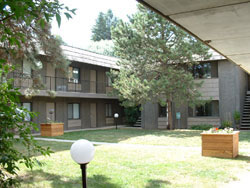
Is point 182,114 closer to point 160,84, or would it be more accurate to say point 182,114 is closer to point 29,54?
point 160,84

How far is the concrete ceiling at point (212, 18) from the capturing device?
89.5 inches

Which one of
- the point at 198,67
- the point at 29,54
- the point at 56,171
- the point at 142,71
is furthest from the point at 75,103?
the point at 56,171

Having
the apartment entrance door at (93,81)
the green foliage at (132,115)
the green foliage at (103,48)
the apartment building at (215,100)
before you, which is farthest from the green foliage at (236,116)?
the green foliage at (103,48)

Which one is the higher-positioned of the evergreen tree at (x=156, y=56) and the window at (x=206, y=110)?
the evergreen tree at (x=156, y=56)

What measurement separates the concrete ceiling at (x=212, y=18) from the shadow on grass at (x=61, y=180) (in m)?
4.16

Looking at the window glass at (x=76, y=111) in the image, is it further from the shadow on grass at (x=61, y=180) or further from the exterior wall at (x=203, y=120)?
the shadow on grass at (x=61, y=180)

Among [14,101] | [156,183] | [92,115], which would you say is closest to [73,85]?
[92,115]

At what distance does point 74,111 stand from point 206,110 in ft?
36.2

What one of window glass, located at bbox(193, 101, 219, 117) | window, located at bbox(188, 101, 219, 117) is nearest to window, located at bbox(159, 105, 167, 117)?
window, located at bbox(188, 101, 219, 117)

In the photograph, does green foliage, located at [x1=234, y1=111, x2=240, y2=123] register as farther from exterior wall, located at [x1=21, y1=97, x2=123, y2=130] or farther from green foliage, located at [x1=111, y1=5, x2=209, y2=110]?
exterior wall, located at [x1=21, y1=97, x2=123, y2=130]

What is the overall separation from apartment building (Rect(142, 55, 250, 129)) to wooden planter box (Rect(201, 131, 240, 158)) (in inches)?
451

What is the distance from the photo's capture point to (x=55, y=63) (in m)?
12.4

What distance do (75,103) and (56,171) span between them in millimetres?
17032

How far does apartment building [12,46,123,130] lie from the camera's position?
21.0m
